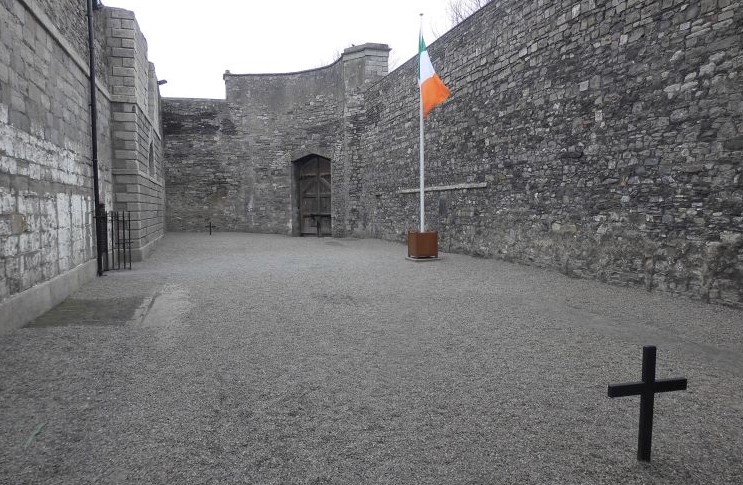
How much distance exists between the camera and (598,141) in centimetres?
643

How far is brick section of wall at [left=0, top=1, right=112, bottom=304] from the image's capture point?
4156 mm

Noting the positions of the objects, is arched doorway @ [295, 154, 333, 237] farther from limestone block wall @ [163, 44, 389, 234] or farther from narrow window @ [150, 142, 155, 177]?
narrow window @ [150, 142, 155, 177]

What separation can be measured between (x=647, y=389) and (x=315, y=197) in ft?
53.2

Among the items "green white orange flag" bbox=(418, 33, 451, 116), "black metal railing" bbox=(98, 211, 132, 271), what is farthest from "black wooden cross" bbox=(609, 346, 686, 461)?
"green white orange flag" bbox=(418, 33, 451, 116)

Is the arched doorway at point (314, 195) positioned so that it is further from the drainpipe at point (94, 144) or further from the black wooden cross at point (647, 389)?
the black wooden cross at point (647, 389)

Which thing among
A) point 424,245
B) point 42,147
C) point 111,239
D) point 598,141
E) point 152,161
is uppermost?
point 152,161

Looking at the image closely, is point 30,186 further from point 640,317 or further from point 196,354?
point 640,317

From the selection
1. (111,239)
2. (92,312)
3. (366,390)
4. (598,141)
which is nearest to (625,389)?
(366,390)

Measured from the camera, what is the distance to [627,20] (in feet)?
19.6

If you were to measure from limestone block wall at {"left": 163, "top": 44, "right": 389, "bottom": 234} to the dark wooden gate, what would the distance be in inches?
15.8

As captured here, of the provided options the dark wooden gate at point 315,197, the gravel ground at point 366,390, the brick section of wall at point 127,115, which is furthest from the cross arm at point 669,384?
the dark wooden gate at point 315,197

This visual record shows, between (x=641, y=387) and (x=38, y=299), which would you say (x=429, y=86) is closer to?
(x=38, y=299)

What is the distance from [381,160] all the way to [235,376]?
37.1 feet

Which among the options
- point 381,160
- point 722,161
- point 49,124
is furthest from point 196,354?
point 381,160
